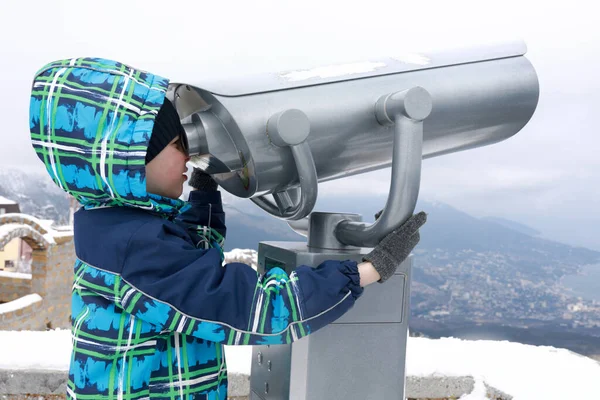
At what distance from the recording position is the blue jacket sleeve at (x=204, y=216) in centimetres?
109

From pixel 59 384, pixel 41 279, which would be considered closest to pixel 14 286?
pixel 41 279

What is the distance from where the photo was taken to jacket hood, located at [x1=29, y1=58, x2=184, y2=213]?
2.74 ft

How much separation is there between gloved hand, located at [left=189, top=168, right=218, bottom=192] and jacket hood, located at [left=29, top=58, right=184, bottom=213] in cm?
25

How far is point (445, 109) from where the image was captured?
0.99 m

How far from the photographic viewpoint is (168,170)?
36.4 inches

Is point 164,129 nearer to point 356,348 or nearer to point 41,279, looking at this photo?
point 356,348

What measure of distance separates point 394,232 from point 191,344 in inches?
15.4

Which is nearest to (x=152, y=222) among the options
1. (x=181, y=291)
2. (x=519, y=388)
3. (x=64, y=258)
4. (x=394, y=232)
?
(x=181, y=291)

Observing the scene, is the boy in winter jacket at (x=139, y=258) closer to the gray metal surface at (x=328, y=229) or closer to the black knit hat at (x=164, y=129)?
the black knit hat at (x=164, y=129)

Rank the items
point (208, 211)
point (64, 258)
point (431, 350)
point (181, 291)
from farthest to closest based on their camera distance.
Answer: point (64, 258), point (431, 350), point (208, 211), point (181, 291)

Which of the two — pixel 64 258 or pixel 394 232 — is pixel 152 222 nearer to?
pixel 394 232

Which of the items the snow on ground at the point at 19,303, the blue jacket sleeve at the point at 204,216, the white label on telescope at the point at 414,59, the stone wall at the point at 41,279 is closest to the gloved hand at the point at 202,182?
the blue jacket sleeve at the point at 204,216

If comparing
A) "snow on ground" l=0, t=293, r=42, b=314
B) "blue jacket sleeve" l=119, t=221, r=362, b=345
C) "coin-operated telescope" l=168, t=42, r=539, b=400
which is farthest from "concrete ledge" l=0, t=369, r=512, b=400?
"snow on ground" l=0, t=293, r=42, b=314

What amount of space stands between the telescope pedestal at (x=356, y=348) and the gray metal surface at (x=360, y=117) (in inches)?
6.0
